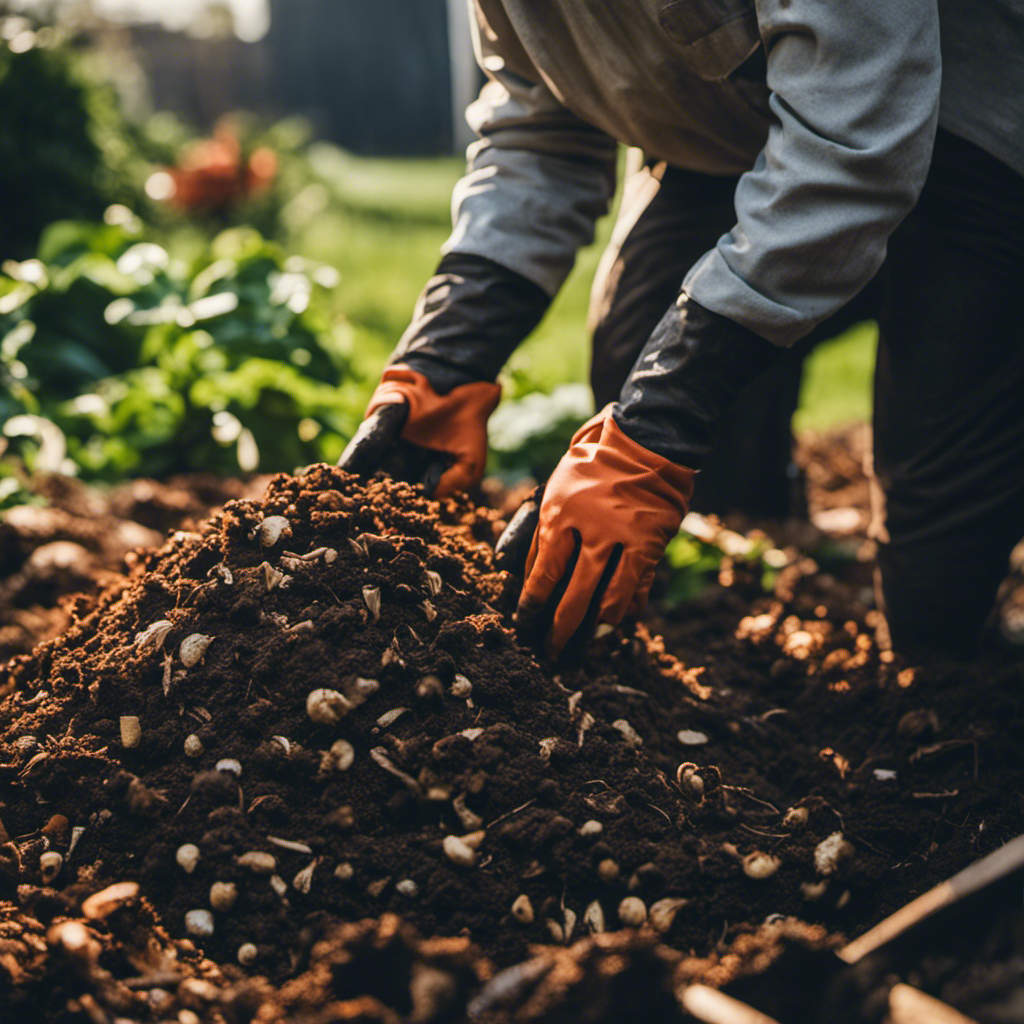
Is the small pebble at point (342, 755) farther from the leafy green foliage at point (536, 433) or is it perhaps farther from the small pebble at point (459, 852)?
the leafy green foliage at point (536, 433)

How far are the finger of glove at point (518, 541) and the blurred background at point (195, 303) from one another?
107 cm

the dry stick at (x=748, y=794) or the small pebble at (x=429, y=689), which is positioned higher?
the small pebble at (x=429, y=689)

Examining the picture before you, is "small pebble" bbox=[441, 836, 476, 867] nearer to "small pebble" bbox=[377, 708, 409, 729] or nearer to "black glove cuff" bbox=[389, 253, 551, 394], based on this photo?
"small pebble" bbox=[377, 708, 409, 729]

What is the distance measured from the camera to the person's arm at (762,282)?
4.53 feet

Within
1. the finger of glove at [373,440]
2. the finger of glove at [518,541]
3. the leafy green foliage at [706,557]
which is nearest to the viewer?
the finger of glove at [518,541]

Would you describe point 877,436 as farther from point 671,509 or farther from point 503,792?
point 503,792

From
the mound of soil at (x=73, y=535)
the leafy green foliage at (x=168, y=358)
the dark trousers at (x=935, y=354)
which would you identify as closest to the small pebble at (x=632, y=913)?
the dark trousers at (x=935, y=354)

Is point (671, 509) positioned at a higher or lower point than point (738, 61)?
lower

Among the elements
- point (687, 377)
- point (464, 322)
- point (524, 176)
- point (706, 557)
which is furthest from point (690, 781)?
point (524, 176)

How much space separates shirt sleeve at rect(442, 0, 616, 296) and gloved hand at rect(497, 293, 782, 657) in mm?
506

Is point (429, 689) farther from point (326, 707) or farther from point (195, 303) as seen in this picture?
point (195, 303)

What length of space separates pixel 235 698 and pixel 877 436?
142 centimetres

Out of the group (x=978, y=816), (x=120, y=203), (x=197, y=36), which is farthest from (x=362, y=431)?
(x=197, y=36)

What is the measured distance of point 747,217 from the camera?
4.82 feet
